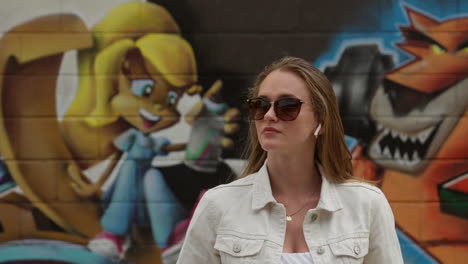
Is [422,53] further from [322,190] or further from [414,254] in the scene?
[322,190]

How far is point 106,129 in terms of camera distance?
4988 millimetres

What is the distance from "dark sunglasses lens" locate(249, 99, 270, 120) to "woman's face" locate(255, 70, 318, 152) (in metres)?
0.02

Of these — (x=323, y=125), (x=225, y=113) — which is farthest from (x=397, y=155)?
(x=323, y=125)

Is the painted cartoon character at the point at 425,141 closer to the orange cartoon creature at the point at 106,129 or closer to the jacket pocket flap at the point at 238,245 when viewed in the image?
the orange cartoon creature at the point at 106,129

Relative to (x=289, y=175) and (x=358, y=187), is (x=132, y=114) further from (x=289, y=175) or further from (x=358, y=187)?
(x=358, y=187)

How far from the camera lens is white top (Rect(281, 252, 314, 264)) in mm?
2084

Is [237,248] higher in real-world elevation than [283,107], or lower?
lower

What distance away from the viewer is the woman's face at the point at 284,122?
2193 mm

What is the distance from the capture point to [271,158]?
2.28m

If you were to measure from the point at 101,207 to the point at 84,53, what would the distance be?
1040 mm

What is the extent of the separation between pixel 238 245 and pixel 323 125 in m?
0.46

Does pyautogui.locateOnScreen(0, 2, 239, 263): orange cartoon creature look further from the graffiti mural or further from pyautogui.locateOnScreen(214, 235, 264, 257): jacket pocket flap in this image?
pyautogui.locateOnScreen(214, 235, 264, 257): jacket pocket flap

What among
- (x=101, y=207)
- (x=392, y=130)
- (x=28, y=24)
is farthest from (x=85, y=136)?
(x=392, y=130)

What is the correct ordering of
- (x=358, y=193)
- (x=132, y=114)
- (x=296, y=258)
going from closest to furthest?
(x=296, y=258), (x=358, y=193), (x=132, y=114)
